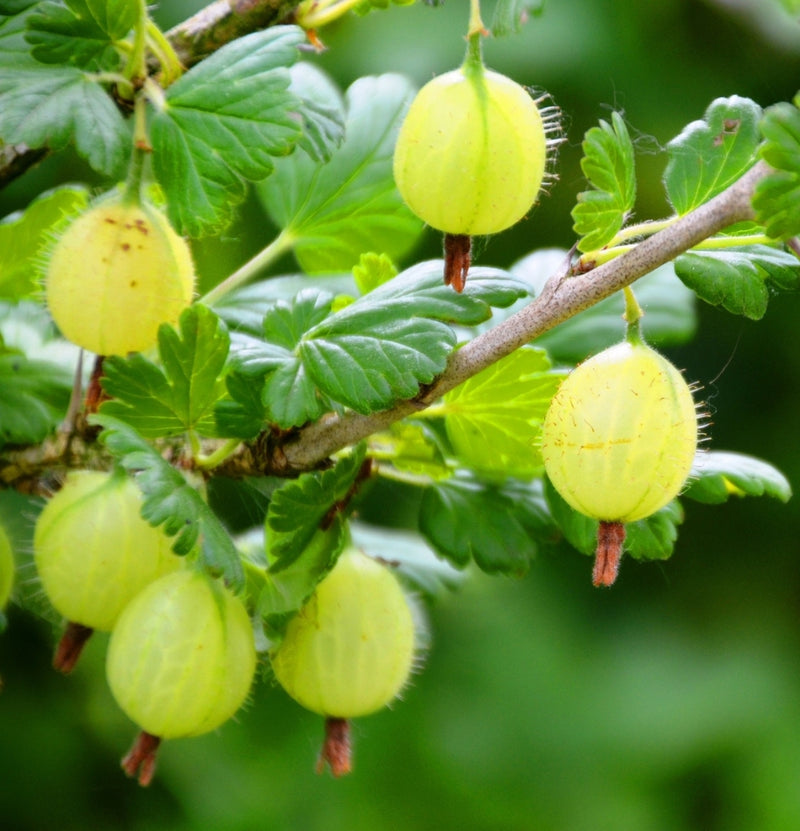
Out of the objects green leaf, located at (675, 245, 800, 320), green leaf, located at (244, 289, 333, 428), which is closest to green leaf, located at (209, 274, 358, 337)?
green leaf, located at (244, 289, 333, 428)

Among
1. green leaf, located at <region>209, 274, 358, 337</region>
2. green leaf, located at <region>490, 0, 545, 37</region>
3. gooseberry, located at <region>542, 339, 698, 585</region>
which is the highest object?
green leaf, located at <region>490, 0, 545, 37</region>

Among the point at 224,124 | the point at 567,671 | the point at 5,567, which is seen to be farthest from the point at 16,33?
the point at 567,671

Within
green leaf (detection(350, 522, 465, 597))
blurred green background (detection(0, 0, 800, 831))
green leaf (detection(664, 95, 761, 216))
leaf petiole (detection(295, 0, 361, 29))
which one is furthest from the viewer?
blurred green background (detection(0, 0, 800, 831))

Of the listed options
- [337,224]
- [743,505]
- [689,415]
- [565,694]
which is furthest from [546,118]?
[743,505]

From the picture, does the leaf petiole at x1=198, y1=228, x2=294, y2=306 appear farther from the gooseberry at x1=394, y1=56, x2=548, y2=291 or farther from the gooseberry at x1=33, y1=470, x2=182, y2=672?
the gooseberry at x1=394, y1=56, x2=548, y2=291

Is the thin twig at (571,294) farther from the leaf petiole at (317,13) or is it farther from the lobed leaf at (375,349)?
the leaf petiole at (317,13)

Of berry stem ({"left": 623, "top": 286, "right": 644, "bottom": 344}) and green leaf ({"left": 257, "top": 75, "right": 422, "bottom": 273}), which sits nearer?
berry stem ({"left": 623, "top": 286, "right": 644, "bottom": 344})
